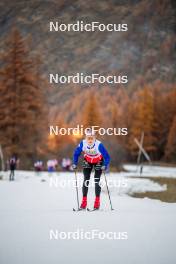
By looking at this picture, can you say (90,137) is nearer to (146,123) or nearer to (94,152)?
(94,152)

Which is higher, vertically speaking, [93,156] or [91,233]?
[93,156]

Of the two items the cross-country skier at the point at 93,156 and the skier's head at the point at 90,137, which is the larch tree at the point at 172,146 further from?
the skier's head at the point at 90,137

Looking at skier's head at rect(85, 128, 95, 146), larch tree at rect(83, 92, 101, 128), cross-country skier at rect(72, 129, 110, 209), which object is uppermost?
larch tree at rect(83, 92, 101, 128)

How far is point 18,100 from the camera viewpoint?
127ft

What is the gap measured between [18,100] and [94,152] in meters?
29.6

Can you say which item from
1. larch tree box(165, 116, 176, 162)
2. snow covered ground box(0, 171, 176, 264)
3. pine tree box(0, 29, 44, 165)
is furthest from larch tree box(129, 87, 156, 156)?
snow covered ground box(0, 171, 176, 264)

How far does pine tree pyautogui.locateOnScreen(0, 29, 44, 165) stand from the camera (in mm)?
38312

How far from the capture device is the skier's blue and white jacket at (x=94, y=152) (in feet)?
32.4

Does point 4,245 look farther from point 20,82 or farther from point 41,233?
point 20,82

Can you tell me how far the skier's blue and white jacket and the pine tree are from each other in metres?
28.4

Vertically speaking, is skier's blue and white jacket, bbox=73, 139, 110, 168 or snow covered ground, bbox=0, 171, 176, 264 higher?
skier's blue and white jacket, bbox=73, 139, 110, 168

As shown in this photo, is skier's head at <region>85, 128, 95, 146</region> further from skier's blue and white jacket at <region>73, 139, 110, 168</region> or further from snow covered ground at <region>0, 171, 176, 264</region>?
snow covered ground at <region>0, 171, 176, 264</region>

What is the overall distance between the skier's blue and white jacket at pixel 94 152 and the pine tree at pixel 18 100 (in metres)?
28.4

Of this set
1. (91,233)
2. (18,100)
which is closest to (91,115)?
(18,100)
